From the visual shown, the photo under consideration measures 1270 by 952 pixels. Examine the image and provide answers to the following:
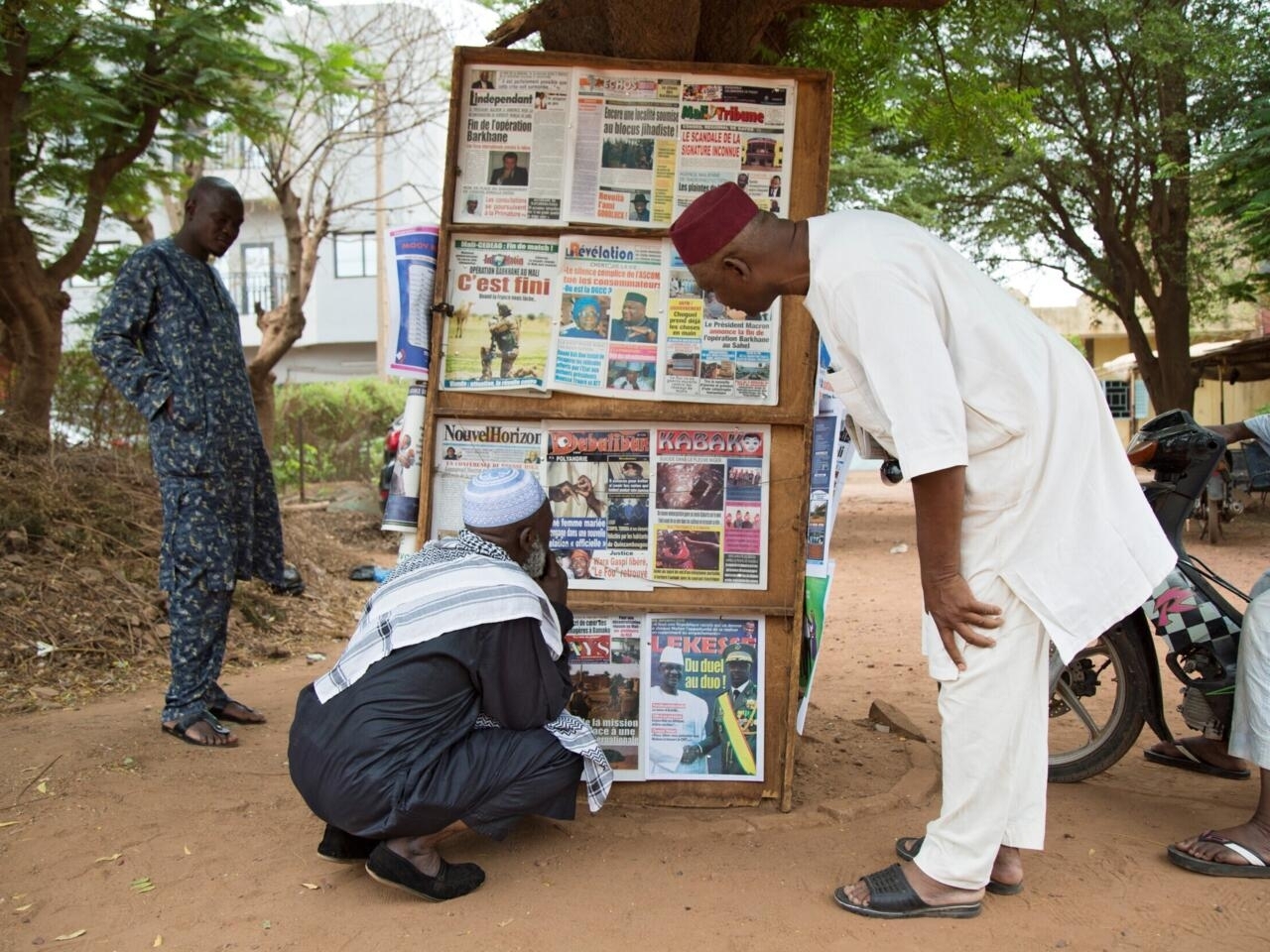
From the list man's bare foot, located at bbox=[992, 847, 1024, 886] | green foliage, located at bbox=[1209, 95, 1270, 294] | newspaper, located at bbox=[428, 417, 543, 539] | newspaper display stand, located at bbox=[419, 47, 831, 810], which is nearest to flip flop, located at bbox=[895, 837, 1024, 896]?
man's bare foot, located at bbox=[992, 847, 1024, 886]

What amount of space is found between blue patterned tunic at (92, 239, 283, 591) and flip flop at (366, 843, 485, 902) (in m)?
1.69

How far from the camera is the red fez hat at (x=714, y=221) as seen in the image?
2.62 meters

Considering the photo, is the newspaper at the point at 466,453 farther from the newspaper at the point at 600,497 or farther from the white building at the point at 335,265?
the white building at the point at 335,265

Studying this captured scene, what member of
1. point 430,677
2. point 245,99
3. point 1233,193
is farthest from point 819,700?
point 1233,193

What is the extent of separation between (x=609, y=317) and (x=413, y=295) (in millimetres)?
641

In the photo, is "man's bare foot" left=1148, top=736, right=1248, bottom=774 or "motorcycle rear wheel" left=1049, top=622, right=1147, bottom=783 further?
"man's bare foot" left=1148, top=736, right=1248, bottom=774

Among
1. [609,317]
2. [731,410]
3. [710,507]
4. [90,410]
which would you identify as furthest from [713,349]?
[90,410]

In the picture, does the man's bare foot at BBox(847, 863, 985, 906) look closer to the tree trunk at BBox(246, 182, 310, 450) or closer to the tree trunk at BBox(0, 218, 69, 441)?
the tree trunk at BBox(0, 218, 69, 441)

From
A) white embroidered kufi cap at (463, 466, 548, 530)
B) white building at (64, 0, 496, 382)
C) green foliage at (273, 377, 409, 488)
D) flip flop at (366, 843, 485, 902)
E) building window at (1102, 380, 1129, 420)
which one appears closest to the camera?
flip flop at (366, 843, 485, 902)

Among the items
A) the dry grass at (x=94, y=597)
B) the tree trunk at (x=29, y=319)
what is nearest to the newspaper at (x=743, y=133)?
the dry grass at (x=94, y=597)

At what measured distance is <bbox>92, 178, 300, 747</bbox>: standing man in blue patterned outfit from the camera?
13.0 feet

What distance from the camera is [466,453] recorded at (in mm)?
3498

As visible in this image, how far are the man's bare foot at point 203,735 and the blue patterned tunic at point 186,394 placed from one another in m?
0.53

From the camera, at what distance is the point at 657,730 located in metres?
3.45
